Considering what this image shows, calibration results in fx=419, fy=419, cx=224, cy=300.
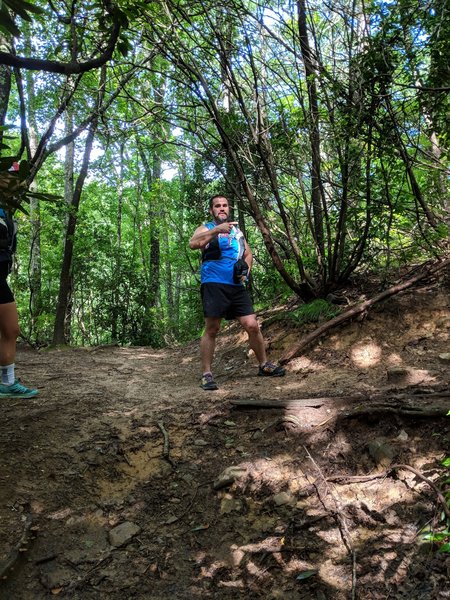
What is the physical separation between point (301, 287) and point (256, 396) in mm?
2690

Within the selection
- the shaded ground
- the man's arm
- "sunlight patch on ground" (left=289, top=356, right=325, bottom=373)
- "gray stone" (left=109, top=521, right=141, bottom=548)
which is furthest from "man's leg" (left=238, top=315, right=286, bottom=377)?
"gray stone" (left=109, top=521, right=141, bottom=548)

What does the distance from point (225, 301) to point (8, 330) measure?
2132 millimetres

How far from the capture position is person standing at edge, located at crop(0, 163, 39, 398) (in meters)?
3.47

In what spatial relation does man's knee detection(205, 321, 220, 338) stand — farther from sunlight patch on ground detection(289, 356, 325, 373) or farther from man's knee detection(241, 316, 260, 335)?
sunlight patch on ground detection(289, 356, 325, 373)

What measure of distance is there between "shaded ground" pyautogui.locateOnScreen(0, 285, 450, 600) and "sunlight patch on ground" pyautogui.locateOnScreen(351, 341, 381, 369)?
39 cm

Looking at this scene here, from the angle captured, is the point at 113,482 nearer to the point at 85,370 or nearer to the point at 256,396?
the point at 256,396

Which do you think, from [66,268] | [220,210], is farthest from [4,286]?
[66,268]

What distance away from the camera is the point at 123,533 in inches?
99.0

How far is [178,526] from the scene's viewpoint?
2584mm

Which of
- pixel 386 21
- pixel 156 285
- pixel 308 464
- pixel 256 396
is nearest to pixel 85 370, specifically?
pixel 256 396

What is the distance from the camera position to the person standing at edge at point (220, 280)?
15.0ft

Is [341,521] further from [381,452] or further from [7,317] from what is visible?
[7,317]

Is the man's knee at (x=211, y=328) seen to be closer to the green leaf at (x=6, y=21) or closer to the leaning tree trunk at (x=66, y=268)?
the green leaf at (x=6, y=21)

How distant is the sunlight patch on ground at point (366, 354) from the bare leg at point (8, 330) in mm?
3489
